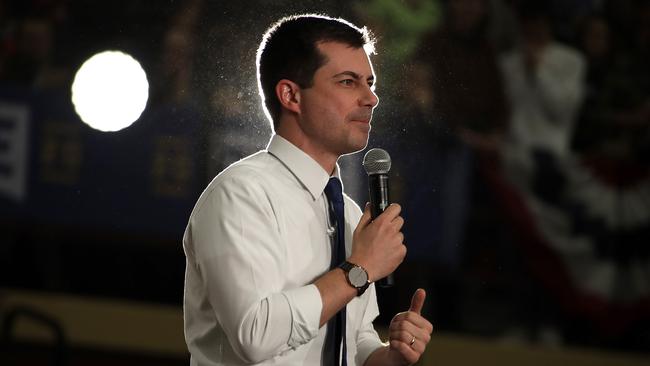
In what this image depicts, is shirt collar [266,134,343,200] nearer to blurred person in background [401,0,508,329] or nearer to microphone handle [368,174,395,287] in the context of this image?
microphone handle [368,174,395,287]

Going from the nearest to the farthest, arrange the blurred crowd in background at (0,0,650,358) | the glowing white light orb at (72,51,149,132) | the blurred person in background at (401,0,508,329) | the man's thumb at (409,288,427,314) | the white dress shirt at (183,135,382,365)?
the white dress shirt at (183,135,382,365) < the man's thumb at (409,288,427,314) < the blurred person in background at (401,0,508,329) < the glowing white light orb at (72,51,149,132) < the blurred crowd in background at (0,0,650,358)

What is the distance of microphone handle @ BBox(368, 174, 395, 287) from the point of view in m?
1.34

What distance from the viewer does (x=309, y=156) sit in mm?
1407

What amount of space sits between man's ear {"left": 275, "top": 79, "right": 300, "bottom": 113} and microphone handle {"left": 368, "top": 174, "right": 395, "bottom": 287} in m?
0.15

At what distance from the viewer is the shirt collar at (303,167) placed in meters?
1.40

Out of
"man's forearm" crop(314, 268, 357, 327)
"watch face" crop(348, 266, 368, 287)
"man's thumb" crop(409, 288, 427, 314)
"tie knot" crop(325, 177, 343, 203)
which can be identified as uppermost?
"tie knot" crop(325, 177, 343, 203)

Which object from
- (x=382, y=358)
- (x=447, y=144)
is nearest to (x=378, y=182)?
(x=382, y=358)

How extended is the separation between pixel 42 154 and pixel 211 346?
6.44 feet

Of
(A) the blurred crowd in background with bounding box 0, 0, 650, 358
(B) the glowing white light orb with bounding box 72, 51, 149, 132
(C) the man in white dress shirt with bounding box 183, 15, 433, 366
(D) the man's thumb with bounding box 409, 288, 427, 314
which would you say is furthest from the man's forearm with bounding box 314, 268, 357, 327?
(A) the blurred crowd in background with bounding box 0, 0, 650, 358

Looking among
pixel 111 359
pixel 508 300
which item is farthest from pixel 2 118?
pixel 508 300

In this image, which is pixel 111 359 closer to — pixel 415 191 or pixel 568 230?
pixel 568 230

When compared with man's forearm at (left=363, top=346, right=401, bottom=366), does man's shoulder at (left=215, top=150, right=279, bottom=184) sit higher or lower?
higher

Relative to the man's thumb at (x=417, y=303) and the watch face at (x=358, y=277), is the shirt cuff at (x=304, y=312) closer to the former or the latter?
the watch face at (x=358, y=277)

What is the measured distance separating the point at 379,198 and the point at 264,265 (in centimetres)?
18
